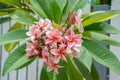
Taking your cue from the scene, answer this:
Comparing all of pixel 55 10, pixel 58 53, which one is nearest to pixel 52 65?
pixel 58 53

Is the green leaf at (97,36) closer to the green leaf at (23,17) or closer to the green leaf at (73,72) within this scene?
the green leaf at (73,72)

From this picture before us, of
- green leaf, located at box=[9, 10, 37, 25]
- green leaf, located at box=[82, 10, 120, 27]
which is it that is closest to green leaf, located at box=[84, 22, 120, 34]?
green leaf, located at box=[82, 10, 120, 27]

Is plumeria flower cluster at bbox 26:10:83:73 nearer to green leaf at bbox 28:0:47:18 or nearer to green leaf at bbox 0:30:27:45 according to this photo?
green leaf at bbox 0:30:27:45

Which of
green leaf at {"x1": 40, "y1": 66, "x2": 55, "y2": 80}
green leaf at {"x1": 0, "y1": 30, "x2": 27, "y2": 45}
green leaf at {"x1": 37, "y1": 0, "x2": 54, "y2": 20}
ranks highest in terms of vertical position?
green leaf at {"x1": 37, "y1": 0, "x2": 54, "y2": 20}

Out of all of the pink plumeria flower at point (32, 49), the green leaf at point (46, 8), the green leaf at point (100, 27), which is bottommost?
the pink plumeria flower at point (32, 49)

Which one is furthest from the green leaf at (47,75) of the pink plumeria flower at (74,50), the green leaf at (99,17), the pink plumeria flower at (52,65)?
the green leaf at (99,17)

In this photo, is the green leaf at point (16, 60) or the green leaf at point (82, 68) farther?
the green leaf at point (82, 68)

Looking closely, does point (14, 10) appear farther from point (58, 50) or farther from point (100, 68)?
point (100, 68)
